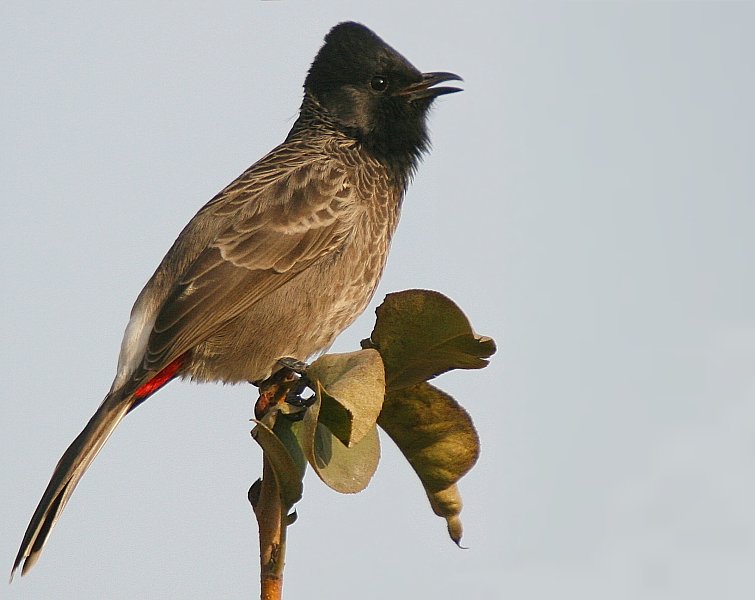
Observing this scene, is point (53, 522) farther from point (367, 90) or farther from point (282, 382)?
point (367, 90)

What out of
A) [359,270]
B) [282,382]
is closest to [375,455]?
[282,382]

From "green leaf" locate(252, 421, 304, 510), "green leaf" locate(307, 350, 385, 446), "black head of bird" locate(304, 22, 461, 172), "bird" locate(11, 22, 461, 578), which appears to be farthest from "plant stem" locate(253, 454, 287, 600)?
"black head of bird" locate(304, 22, 461, 172)

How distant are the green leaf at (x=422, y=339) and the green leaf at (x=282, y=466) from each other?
12.1 inches

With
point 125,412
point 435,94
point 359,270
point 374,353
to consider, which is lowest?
point 374,353

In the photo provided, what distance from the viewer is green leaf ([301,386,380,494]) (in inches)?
83.3

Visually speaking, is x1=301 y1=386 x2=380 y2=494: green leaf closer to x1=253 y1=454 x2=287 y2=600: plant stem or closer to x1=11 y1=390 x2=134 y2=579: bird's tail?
x1=253 y1=454 x2=287 y2=600: plant stem

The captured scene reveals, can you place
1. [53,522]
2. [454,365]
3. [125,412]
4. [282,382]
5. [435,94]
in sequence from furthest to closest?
1. [435,94]
2. [125,412]
3. [53,522]
4. [282,382]
5. [454,365]

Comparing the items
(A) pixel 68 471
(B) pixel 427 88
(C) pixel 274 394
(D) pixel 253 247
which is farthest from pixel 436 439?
(B) pixel 427 88

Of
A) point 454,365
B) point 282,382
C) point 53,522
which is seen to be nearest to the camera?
point 454,365

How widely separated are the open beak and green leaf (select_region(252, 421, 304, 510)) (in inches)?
117

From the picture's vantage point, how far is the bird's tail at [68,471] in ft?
10.8

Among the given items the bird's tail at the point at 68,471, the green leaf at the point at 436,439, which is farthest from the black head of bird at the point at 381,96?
the green leaf at the point at 436,439

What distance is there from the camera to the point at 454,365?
7.79ft

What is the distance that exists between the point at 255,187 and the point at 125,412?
127cm
